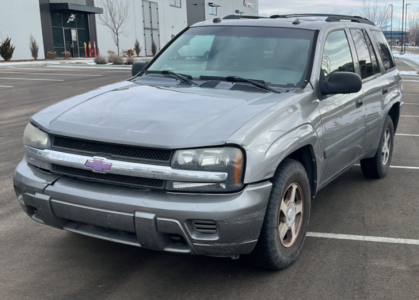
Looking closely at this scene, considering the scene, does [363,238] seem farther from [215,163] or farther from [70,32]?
[70,32]

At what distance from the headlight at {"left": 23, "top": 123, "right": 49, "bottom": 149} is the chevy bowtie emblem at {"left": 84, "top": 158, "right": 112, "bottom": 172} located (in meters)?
0.44

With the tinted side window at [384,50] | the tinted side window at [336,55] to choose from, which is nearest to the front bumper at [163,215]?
the tinted side window at [336,55]

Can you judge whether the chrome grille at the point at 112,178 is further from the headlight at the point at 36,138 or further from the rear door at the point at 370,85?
the rear door at the point at 370,85

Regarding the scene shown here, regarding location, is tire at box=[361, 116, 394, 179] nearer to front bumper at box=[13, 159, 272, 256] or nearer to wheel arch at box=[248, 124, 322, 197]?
wheel arch at box=[248, 124, 322, 197]

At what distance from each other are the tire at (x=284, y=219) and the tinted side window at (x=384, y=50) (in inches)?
109

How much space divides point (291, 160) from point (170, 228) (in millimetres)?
1083

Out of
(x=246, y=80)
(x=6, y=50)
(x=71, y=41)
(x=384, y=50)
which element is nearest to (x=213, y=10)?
(x=71, y=41)

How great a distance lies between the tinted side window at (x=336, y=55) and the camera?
449 centimetres

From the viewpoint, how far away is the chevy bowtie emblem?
3.19 metres

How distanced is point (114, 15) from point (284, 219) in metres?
45.1

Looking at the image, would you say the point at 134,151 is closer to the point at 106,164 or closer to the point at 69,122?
the point at 106,164

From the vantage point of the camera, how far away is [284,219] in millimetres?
3613

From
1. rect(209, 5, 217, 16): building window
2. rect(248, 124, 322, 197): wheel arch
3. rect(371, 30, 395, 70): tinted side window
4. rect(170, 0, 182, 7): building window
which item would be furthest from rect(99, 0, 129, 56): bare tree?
rect(248, 124, 322, 197): wheel arch

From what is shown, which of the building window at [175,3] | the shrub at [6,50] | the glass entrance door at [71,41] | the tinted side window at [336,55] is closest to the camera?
the tinted side window at [336,55]
